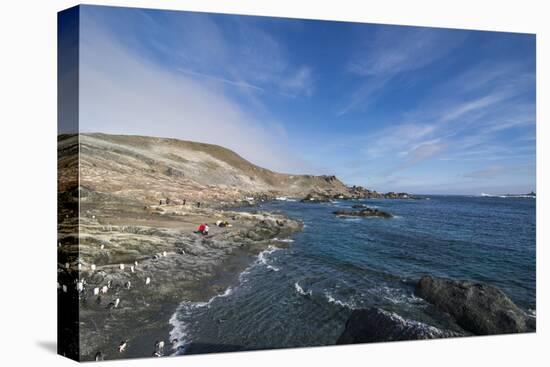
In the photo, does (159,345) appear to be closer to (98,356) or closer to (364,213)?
(98,356)

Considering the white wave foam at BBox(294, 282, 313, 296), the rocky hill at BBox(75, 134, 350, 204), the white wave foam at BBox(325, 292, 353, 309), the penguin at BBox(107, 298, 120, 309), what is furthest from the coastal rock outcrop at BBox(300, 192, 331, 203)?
the penguin at BBox(107, 298, 120, 309)

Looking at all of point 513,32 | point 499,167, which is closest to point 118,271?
point 499,167

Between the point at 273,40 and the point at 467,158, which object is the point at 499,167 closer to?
the point at 467,158

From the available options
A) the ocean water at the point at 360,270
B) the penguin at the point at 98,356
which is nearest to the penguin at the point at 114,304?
the penguin at the point at 98,356

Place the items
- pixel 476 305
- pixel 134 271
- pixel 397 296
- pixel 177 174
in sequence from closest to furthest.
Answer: pixel 134 271, pixel 476 305, pixel 397 296, pixel 177 174

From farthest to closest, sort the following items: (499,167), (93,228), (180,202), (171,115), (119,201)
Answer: (499,167) < (180,202) < (171,115) < (119,201) < (93,228)

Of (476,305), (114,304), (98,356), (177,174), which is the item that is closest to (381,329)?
(476,305)
